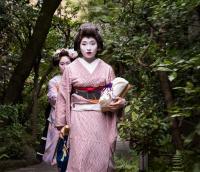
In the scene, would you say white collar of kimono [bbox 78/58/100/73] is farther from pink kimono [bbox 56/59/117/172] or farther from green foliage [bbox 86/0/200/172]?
green foliage [bbox 86/0/200/172]

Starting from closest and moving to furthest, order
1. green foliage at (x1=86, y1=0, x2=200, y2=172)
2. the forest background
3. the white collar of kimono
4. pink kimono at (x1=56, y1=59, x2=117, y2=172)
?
green foliage at (x1=86, y1=0, x2=200, y2=172) → the forest background → pink kimono at (x1=56, y1=59, x2=117, y2=172) → the white collar of kimono

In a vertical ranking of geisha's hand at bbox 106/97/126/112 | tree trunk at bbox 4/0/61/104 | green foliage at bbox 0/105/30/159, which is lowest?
green foliage at bbox 0/105/30/159

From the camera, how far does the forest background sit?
4.66 metres

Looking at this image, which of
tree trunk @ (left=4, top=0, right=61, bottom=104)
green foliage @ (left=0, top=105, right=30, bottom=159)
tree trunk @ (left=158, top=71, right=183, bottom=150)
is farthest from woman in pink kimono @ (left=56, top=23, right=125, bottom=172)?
tree trunk @ (left=4, top=0, right=61, bottom=104)

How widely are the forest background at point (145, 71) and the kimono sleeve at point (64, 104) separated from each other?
89 centimetres

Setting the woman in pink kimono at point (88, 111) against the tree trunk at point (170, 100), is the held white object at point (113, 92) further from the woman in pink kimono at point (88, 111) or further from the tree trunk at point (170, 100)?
the tree trunk at point (170, 100)

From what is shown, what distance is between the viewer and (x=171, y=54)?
4.61m

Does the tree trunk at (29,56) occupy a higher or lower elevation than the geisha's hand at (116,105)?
higher

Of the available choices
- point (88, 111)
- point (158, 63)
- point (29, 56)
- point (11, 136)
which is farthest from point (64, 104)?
point (29, 56)

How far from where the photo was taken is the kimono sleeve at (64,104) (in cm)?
495

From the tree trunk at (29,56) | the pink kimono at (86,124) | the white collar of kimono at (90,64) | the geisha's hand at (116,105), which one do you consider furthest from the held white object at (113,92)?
the tree trunk at (29,56)

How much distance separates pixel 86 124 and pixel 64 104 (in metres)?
0.31

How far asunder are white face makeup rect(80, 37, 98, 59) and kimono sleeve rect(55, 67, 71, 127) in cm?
25

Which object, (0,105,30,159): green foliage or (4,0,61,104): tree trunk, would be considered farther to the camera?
(4,0,61,104): tree trunk
